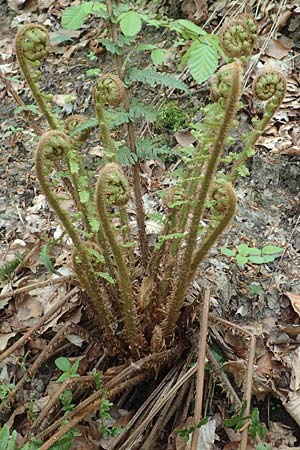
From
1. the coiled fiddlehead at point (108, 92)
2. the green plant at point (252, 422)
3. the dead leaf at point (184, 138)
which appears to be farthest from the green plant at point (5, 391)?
the dead leaf at point (184, 138)

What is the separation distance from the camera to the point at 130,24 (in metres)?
1.64

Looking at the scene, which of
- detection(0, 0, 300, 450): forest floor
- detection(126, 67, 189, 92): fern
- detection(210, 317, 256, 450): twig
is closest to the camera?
detection(210, 317, 256, 450): twig

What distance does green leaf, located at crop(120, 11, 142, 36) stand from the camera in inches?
64.0

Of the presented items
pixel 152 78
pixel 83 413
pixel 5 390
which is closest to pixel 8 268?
pixel 5 390

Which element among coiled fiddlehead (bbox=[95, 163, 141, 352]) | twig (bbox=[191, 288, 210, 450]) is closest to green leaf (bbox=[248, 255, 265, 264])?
twig (bbox=[191, 288, 210, 450])

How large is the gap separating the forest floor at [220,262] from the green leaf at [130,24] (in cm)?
41

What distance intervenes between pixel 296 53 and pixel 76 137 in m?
1.97

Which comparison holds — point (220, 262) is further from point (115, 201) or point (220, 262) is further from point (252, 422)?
point (115, 201)

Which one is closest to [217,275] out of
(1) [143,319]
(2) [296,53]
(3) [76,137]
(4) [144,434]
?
(1) [143,319]

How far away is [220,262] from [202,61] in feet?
3.48

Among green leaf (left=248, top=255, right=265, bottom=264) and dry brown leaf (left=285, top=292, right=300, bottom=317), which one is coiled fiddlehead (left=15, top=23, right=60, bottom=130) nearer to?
green leaf (left=248, top=255, right=265, bottom=264)

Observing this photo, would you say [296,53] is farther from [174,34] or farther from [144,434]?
[144,434]

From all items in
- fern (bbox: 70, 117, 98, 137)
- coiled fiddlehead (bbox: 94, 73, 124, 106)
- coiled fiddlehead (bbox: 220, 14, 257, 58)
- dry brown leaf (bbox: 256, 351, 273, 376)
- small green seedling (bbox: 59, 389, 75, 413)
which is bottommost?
dry brown leaf (bbox: 256, 351, 273, 376)

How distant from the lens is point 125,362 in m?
2.02
